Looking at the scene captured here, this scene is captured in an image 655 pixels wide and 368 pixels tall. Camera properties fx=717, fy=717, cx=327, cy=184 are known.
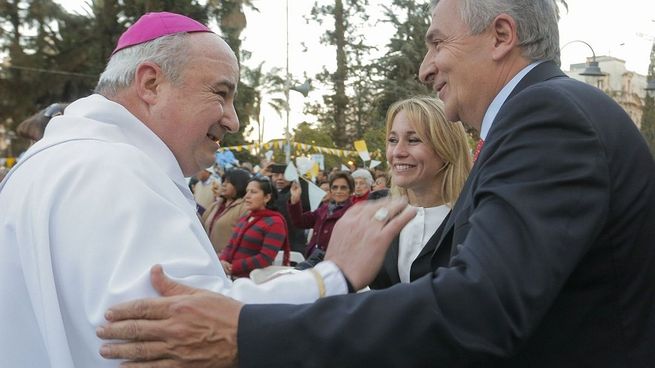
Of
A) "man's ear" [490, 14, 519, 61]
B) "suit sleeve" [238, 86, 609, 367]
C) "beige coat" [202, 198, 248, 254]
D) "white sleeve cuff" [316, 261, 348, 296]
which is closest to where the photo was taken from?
"suit sleeve" [238, 86, 609, 367]

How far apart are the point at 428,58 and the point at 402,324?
46.1 inches

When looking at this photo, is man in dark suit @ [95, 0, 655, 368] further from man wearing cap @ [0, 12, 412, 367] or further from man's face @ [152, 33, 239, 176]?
man's face @ [152, 33, 239, 176]

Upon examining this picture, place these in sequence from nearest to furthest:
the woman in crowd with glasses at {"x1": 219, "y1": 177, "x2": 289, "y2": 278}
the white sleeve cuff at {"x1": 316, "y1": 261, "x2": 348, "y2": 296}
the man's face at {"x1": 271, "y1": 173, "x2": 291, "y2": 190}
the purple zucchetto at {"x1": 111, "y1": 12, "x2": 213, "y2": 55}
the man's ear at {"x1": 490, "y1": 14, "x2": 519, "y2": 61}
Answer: the white sleeve cuff at {"x1": 316, "y1": 261, "x2": 348, "y2": 296}, the man's ear at {"x1": 490, "y1": 14, "x2": 519, "y2": 61}, the purple zucchetto at {"x1": 111, "y1": 12, "x2": 213, "y2": 55}, the woman in crowd with glasses at {"x1": 219, "y1": 177, "x2": 289, "y2": 278}, the man's face at {"x1": 271, "y1": 173, "x2": 291, "y2": 190}

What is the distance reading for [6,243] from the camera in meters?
1.82

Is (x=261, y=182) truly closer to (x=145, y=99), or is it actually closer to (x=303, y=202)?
(x=303, y=202)

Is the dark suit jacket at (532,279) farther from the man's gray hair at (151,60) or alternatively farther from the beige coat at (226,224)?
the beige coat at (226,224)

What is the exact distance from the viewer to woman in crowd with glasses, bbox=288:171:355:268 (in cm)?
720

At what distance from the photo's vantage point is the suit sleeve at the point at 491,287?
57.4 inches

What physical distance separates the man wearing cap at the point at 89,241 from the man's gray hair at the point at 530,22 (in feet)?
2.84

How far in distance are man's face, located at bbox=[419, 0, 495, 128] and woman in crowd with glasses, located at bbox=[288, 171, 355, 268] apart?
487cm

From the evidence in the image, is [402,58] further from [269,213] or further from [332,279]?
[332,279]

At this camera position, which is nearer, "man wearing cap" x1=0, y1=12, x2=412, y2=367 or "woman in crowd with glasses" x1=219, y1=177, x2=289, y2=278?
"man wearing cap" x1=0, y1=12, x2=412, y2=367

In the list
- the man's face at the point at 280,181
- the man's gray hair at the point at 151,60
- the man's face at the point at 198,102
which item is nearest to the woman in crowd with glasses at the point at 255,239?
the man's face at the point at 280,181

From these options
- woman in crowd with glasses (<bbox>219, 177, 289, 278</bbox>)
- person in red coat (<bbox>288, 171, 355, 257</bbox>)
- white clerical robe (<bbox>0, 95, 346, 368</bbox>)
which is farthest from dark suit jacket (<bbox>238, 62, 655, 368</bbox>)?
person in red coat (<bbox>288, 171, 355, 257</bbox>)
